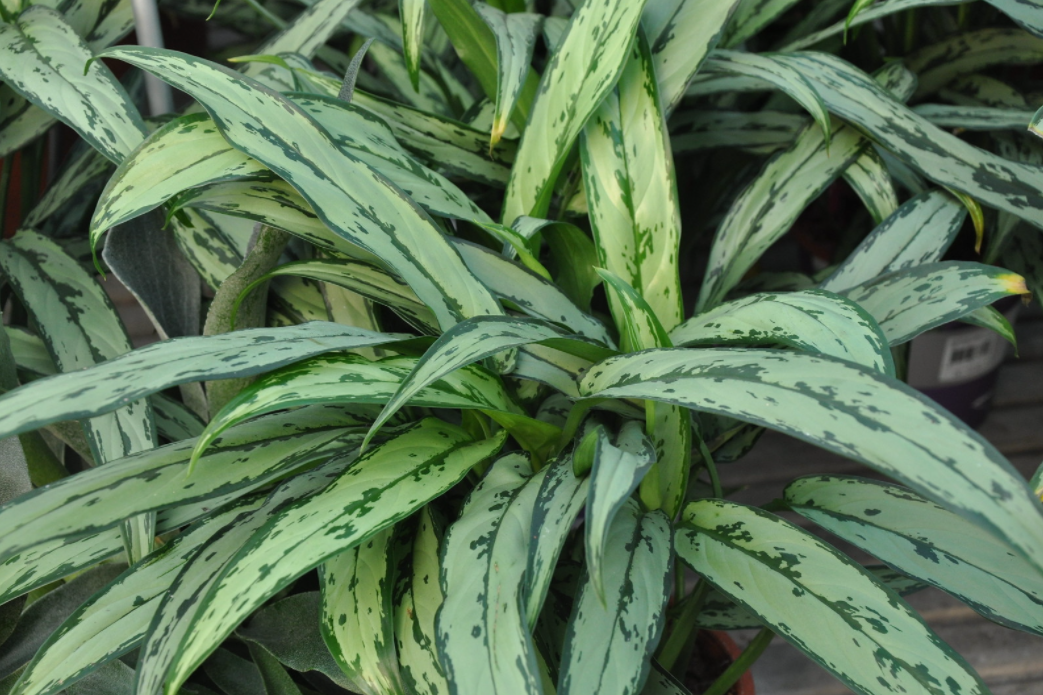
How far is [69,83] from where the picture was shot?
1.70 ft

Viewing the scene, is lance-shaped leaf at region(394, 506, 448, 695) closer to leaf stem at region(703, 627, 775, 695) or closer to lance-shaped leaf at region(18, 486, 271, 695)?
lance-shaped leaf at region(18, 486, 271, 695)

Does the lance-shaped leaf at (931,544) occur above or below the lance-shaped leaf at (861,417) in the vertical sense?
below

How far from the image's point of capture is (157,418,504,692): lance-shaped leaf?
0.34 m

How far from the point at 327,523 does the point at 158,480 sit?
0.33 ft

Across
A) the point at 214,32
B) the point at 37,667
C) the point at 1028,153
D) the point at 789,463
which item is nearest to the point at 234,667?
the point at 37,667

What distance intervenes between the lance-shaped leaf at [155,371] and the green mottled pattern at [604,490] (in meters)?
0.13

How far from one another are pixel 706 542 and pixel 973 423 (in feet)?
2.05

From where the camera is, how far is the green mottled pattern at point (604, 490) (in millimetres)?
315

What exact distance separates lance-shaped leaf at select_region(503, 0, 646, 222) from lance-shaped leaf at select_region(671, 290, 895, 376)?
0.15 metres

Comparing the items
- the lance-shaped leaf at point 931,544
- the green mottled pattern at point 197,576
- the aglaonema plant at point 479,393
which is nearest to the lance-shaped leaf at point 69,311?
the aglaonema plant at point 479,393

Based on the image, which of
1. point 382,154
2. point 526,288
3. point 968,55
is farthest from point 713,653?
point 968,55

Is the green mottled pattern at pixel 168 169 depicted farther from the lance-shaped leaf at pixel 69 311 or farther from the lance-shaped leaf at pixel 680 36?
the lance-shaped leaf at pixel 680 36

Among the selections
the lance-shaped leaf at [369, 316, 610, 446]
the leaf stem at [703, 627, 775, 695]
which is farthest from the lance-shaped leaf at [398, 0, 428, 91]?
the leaf stem at [703, 627, 775, 695]

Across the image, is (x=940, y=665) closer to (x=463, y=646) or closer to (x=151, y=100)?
(x=463, y=646)
